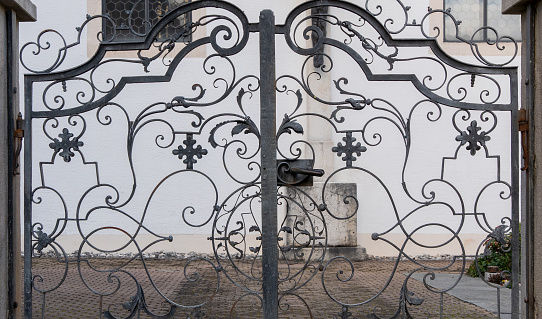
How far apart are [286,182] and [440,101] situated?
1256 millimetres

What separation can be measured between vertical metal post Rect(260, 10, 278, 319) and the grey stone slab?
2.74 metres

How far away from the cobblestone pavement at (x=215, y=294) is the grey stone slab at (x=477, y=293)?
4.0 inches

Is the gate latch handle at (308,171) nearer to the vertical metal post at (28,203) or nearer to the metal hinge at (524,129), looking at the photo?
the metal hinge at (524,129)

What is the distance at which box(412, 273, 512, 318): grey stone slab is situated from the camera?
6.99m

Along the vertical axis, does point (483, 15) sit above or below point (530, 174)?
above

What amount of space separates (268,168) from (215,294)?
3.11m

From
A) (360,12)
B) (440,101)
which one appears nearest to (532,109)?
(440,101)

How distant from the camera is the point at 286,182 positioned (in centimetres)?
488

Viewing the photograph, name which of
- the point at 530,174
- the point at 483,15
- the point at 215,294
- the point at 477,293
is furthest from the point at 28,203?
the point at 483,15

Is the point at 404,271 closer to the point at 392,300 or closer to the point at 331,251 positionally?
the point at 331,251

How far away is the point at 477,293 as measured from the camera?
793cm

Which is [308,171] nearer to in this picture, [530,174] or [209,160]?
[530,174]

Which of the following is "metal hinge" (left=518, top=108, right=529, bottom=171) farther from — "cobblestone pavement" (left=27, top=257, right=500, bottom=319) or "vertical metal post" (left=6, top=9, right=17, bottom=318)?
"vertical metal post" (left=6, top=9, right=17, bottom=318)

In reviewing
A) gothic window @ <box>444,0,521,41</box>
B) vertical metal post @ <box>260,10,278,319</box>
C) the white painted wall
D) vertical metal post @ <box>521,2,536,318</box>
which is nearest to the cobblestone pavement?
vertical metal post @ <box>260,10,278,319</box>
